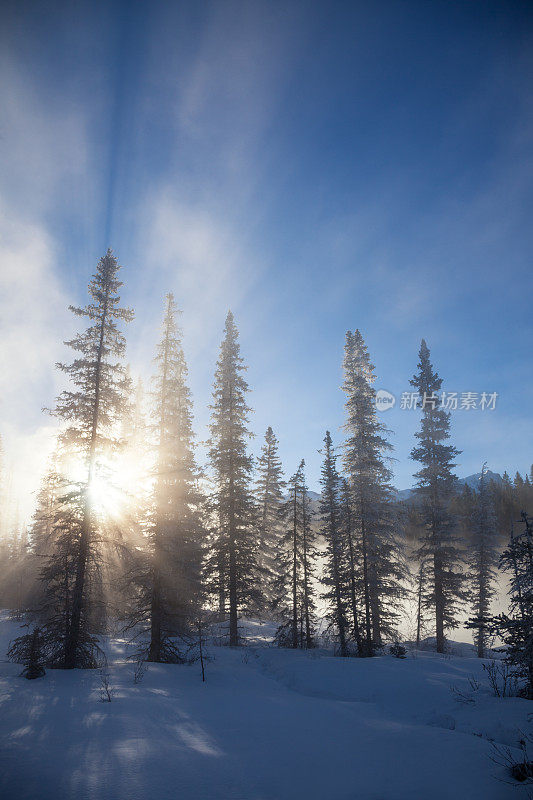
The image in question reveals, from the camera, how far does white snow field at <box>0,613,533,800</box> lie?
4.63 metres

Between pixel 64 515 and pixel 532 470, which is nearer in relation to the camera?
pixel 64 515

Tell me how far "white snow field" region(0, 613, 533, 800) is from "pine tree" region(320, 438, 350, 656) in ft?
33.7

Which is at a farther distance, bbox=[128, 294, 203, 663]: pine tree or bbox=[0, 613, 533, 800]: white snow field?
bbox=[128, 294, 203, 663]: pine tree

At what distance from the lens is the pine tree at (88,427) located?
521 inches

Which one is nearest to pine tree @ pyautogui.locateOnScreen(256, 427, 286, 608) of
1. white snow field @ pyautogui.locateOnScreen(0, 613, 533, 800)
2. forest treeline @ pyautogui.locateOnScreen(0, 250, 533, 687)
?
forest treeline @ pyautogui.locateOnScreen(0, 250, 533, 687)

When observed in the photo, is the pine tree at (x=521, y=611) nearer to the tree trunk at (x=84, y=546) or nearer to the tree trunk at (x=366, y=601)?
the tree trunk at (x=366, y=601)

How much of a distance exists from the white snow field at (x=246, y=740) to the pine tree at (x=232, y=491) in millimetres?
9696

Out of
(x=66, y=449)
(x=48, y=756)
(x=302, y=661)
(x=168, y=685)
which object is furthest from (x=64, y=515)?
(x=302, y=661)

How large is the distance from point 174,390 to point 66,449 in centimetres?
620

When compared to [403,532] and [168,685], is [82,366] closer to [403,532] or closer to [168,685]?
[168,685]

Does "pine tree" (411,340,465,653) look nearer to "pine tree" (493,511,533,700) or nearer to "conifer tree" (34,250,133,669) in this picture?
"pine tree" (493,511,533,700)

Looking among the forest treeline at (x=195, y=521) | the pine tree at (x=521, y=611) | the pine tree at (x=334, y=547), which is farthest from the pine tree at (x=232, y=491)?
the pine tree at (x=521, y=611)

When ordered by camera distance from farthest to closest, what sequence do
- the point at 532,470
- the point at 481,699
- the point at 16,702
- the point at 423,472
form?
the point at 532,470, the point at 423,472, the point at 481,699, the point at 16,702

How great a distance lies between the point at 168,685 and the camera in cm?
1059
